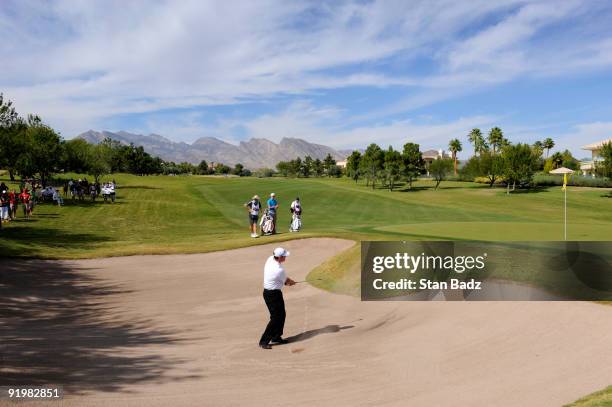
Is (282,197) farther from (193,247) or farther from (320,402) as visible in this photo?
(320,402)

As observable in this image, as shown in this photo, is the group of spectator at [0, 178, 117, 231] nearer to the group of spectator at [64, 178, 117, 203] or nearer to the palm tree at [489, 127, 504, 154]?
the group of spectator at [64, 178, 117, 203]

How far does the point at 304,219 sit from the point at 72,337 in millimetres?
30726

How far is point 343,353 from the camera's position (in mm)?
A: 9555

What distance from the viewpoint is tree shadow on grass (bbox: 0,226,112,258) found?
21.1 metres

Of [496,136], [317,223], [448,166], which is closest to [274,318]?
[317,223]

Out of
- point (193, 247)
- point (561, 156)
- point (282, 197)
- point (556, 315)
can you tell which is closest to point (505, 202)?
point (282, 197)

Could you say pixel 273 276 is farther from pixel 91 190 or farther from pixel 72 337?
pixel 91 190

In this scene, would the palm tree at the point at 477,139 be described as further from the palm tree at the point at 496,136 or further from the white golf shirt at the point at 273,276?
the white golf shirt at the point at 273,276

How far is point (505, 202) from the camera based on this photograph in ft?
201

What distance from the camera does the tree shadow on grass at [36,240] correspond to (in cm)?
2110

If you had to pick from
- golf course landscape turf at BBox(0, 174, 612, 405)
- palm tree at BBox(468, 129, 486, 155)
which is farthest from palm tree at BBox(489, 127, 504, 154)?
golf course landscape turf at BBox(0, 174, 612, 405)

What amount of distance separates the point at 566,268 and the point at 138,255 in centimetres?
1667

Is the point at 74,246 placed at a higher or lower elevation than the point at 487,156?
lower

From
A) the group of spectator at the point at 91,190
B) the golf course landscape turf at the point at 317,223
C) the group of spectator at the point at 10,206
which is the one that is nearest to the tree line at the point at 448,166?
the golf course landscape turf at the point at 317,223
